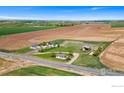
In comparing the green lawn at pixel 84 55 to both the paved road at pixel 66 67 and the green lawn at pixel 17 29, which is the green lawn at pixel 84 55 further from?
the green lawn at pixel 17 29

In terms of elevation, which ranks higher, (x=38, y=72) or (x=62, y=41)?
(x=62, y=41)

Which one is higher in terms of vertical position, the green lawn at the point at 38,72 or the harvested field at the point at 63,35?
the harvested field at the point at 63,35

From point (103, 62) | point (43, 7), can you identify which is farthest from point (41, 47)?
point (103, 62)

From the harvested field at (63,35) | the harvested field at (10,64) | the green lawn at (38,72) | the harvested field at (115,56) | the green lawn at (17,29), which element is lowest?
the green lawn at (38,72)

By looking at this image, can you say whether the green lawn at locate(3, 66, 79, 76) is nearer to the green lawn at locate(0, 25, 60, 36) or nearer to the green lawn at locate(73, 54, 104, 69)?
the green lawn at locate(73, 54, 104, 69)

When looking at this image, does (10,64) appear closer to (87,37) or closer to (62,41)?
(62,41)

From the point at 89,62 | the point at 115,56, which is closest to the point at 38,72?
the point at 89,62

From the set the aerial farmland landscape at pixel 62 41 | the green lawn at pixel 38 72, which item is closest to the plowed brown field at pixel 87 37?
the aerial farmland landscape at pixel 62 41
